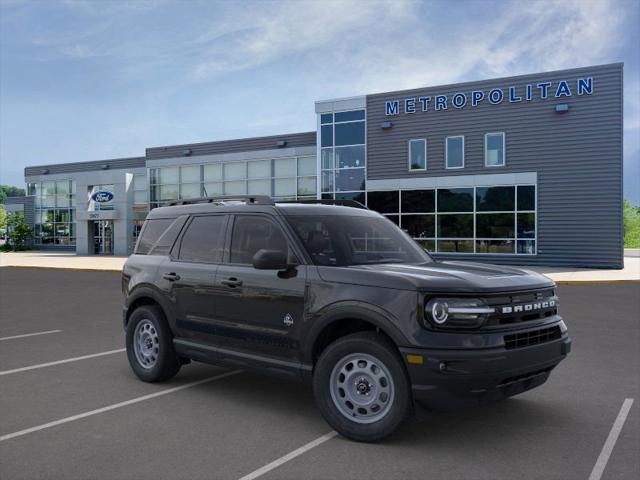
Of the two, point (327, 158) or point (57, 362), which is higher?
point (327, 158)

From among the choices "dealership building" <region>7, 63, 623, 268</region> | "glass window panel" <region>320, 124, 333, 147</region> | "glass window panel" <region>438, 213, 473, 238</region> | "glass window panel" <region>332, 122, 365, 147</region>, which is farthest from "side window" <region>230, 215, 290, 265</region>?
"glass window panel" <region>320, 124, 333, 147</region>

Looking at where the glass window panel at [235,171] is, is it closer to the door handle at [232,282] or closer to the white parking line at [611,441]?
the door handle at [232,282]

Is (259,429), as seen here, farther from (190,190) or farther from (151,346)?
(190,190)

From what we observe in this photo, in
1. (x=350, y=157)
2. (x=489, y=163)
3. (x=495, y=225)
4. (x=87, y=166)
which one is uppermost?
(x=87, y=166)

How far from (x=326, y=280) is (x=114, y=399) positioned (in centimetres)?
252

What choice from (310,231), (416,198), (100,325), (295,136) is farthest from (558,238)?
(310,231)

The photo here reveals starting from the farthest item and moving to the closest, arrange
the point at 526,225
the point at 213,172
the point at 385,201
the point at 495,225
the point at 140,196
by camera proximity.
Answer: the point at 140,196
the point at 213,172
the point at 385,201
the point at 495,225
the point at 526,225

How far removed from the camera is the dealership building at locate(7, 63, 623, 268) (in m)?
24.4

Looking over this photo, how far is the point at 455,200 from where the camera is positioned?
27234 millimetres

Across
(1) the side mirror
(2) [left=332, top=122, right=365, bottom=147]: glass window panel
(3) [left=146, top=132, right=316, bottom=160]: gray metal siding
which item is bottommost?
(1) the side mirror

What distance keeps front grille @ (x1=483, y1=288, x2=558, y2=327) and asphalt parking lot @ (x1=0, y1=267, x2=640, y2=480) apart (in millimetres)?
935

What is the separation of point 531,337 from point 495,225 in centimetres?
2253

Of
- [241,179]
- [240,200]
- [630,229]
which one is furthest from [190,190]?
[630,229]

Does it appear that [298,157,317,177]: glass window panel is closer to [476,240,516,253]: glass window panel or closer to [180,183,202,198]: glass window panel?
[180,183,202,198]: glass window panel
